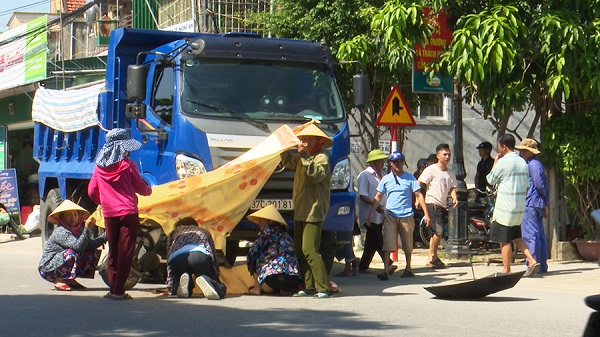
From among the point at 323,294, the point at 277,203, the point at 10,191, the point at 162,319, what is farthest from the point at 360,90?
the point at 10,191

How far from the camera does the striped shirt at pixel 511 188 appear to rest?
526 inches

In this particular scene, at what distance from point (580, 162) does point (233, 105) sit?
18.0ft

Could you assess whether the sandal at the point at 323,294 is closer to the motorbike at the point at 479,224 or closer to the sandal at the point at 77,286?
the sandal at the point at 77,286

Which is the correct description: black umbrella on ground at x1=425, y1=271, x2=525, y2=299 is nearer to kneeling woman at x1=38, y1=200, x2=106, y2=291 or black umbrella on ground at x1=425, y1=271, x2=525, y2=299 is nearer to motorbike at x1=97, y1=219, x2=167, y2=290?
motorbike at x1=97, y1=219, x2=167, y2=290

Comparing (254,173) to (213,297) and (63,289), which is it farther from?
(63,289)

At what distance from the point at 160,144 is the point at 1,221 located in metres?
12.1

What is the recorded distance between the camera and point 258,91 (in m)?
12.4

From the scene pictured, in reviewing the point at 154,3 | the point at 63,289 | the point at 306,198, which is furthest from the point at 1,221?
the point at 306,198

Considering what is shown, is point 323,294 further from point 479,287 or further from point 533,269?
point 533,269

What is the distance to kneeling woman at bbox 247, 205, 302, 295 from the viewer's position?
11.3m

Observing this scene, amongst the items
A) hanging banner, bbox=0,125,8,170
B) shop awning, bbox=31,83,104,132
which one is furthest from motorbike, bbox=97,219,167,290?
hanging banner, bbox=0,125,8,170

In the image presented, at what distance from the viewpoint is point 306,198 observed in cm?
1138

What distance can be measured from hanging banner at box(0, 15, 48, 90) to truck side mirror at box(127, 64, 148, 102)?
1807 centimetres

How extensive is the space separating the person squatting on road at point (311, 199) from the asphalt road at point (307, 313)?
39 cm
